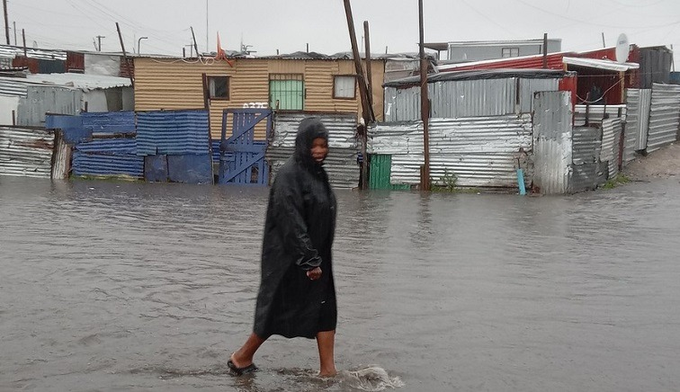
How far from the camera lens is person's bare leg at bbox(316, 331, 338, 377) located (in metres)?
5.14

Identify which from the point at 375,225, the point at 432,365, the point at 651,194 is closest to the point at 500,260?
the point at 375,225

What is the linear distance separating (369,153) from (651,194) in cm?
710

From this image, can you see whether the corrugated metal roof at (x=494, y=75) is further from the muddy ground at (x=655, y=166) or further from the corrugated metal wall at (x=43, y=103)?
the corrugated metal wall at (x=43, y=103)

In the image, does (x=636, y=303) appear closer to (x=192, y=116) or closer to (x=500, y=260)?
(x=500, y=260)

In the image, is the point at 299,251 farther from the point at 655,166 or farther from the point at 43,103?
the point at 43,103

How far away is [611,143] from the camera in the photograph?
2214 cm

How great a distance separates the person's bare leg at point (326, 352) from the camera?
5.14 metres

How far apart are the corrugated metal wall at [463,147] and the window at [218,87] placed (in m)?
8.89

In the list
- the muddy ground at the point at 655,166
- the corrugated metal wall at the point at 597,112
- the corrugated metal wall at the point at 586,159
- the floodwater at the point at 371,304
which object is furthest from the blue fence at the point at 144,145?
the muddy ground at the point at 655,166

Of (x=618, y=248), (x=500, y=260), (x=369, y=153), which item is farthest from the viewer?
(x=369, y=153)

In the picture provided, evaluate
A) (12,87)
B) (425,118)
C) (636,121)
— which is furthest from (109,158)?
(636,121)

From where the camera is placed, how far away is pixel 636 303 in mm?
7668

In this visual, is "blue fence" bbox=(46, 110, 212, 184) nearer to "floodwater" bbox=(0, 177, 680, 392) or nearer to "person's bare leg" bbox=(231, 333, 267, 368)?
"floodwater" bbox=(0, 177, 680, 392)

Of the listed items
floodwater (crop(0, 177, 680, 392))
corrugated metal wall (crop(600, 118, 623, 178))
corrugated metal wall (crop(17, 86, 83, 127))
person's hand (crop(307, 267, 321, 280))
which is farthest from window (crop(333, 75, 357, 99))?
person's hand (crop(307, 267, 321, 280))
